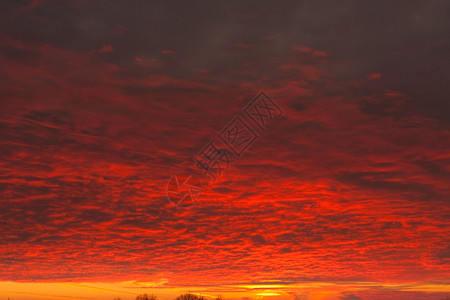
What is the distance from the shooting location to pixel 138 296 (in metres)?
25.1

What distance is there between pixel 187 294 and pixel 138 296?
3521 mm

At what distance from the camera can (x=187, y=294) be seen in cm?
2658
